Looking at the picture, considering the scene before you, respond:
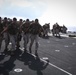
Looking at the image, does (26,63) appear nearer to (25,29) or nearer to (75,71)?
(75,71)

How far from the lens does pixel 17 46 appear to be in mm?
17516

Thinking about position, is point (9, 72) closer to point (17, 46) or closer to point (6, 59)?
point (6, 59)

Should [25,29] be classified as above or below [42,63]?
above

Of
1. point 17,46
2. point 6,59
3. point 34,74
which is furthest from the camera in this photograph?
point 17,46

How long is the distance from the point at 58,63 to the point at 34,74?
2675 millimetres

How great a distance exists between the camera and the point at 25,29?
15961 millimetres

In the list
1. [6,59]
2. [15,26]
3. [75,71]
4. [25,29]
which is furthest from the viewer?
[25,29]

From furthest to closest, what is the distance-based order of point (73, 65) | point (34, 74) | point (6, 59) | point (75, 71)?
point (6, 59) → point (73, 65) → point (75, 71) → point (34, 74)

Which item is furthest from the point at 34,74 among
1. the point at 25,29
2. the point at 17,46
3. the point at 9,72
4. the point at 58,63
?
the point at 17,46

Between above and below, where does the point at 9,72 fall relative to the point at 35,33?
below

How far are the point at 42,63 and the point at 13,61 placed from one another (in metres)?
1.54

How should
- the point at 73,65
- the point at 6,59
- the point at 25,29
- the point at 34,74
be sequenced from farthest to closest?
the point at 25,29, the point at 6,59, the point at 73,65, the point at 34,74

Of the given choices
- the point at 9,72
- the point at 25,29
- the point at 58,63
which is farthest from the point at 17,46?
the point at 9,72

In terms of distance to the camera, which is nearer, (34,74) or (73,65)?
(34,74)
